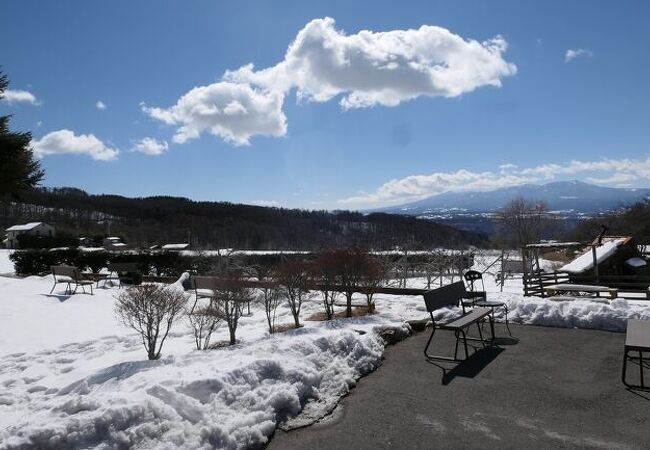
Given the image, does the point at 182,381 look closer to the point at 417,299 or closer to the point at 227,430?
the point at 227,430

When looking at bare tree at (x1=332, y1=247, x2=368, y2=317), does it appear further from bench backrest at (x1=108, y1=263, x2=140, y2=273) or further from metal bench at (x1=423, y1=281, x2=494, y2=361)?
bench backrest at (x1=108, y1=263, x2=140, y2=273)

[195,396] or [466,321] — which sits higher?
[466,321]

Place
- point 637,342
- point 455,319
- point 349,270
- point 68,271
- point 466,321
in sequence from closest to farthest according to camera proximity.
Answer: point 637,342 → point 466,321 → point 455,319 → point 349,270 → point 68,271

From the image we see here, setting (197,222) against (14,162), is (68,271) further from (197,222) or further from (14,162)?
(197,222)

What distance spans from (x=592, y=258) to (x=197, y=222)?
79994 millimetres

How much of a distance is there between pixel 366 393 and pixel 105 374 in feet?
10.2

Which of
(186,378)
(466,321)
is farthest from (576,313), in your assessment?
(186,378)

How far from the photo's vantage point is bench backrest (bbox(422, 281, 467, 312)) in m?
6.56

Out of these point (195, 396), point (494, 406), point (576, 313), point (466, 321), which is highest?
point (466, 321)

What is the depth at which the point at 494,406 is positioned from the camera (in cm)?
443

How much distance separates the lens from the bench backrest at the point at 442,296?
6.56 meters

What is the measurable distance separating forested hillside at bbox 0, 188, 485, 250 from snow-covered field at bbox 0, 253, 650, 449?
69291 mm

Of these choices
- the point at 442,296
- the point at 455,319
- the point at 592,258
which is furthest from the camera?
the point at 592,258

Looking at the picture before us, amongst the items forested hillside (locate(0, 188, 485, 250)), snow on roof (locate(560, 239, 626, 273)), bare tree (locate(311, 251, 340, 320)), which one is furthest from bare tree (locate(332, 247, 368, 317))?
forested hillside (locate(0, 188, 485, 250))
